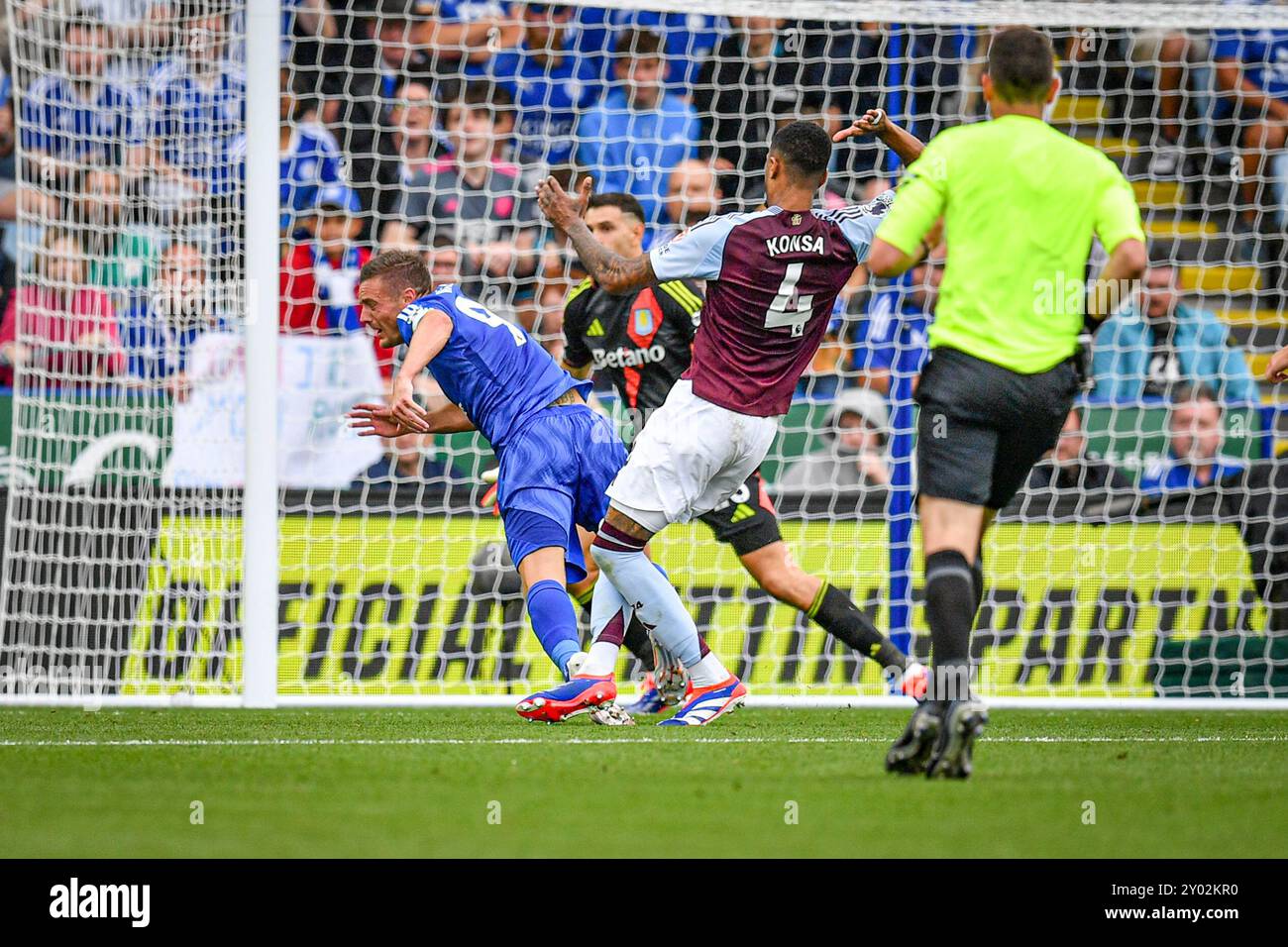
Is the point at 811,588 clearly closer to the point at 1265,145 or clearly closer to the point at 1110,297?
the point at 1110,297

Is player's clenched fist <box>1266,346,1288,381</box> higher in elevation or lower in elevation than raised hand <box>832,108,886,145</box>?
lower

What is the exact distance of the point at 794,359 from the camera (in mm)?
6023

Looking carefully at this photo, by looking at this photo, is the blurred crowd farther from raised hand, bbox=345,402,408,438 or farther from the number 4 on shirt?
the number 4 on shirt

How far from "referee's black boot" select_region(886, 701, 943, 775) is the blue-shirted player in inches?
65.3

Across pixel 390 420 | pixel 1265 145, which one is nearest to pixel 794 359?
pixel 390 420

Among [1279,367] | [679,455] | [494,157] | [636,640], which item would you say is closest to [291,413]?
[494,157]

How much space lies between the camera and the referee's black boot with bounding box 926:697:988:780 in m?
4.20

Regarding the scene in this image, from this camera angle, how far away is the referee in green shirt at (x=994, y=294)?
4391mm

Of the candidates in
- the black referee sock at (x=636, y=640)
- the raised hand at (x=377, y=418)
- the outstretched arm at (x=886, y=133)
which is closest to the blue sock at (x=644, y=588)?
the raised hand at (x=377, y=418)

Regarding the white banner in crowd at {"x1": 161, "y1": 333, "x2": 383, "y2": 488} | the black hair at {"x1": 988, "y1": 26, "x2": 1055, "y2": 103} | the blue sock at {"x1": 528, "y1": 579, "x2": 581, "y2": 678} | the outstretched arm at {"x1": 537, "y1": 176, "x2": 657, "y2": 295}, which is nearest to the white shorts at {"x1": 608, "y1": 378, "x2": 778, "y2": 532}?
the blue sock at {"x1": 528, "y1": 579, "x2": 581, "y2": 678}

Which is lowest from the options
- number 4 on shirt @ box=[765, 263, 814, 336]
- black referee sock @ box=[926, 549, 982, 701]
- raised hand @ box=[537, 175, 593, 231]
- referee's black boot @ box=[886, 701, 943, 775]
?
referee's black boot @ box=[886, 701, 943, 775]

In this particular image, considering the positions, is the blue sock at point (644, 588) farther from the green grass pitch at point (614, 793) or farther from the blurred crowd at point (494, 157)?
the blurred crowd at point (494, 157)

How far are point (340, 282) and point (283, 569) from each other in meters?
2.14

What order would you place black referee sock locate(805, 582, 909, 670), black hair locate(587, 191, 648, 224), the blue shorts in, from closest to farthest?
the blue shorts
black referee sock locate(805, 582, 909, 670)
black hair locate(587, 191, 648, 224)
